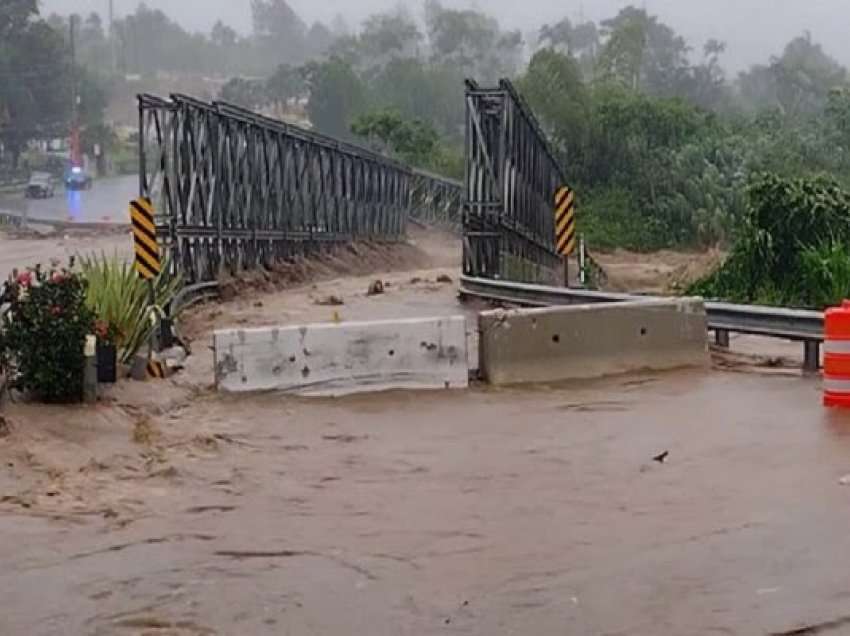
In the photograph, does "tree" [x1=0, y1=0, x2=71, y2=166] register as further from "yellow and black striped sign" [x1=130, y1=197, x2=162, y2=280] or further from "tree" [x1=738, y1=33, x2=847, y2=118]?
"yellow and black striped sign" [x1=130, y1=197, x2=162, y2=280]

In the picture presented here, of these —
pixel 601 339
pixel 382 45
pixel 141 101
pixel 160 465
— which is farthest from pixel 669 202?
pixel 382 45

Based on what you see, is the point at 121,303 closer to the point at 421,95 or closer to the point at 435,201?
the point at 435,201

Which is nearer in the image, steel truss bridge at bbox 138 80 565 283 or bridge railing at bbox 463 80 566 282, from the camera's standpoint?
steel truss bridge at bbox 138 80 565 283

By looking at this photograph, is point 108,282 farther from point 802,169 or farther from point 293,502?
point 802,169

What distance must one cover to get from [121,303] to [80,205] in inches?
2738

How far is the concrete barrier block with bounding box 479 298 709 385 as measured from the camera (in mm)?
15234

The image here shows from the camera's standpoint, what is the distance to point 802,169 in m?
65.4

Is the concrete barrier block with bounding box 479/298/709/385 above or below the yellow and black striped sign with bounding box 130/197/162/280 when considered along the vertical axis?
below

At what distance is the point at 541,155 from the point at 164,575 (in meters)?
29.1

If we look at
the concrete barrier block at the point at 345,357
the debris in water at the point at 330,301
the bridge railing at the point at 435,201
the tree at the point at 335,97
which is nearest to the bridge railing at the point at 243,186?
the debris in water at the point at 330,301

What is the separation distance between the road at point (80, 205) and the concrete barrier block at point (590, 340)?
53.9 m

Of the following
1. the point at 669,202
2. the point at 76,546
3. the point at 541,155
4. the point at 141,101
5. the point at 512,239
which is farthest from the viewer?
the point at 669,202

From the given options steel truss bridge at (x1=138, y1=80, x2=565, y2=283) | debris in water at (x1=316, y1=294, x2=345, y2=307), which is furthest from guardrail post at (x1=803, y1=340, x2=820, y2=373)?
debris in water at (x1=316, y1=294, x2=345, y2=307)

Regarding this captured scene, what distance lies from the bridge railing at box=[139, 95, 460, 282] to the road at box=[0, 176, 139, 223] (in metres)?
26.6
